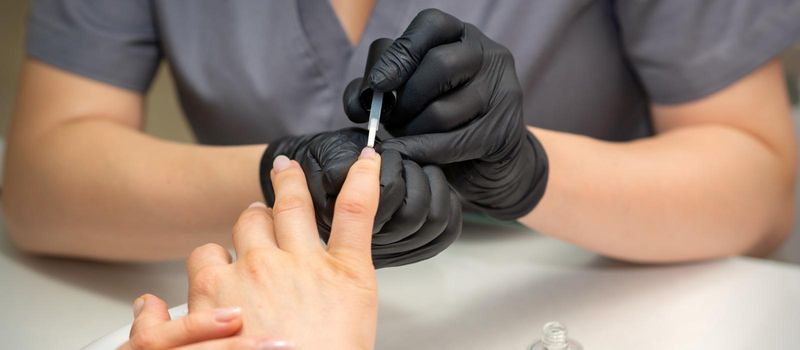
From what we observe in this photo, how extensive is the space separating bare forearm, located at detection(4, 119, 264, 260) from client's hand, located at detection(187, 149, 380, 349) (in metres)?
0.23

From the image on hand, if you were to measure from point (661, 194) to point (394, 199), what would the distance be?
33cm

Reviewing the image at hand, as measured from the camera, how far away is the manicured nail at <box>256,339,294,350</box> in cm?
40

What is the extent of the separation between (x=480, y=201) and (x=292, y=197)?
159 mm

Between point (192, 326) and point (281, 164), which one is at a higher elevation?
point (281, 164)

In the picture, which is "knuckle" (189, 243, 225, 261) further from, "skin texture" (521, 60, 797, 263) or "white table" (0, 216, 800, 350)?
"skin texture" (521, 60, 797, 263)

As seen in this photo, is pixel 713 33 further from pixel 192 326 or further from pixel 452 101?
pixel 192 326

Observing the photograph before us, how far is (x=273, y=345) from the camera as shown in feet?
1.32

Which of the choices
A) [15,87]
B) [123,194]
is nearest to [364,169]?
[123,194]

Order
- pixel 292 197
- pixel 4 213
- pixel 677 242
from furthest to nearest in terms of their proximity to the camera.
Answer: pixel 4 213, pixel 677 242, pixel 292 197

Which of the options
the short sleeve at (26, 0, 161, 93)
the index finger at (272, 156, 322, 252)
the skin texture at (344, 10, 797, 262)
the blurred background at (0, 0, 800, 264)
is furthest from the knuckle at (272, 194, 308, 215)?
the blurred background at (0, 0, 800, 264)

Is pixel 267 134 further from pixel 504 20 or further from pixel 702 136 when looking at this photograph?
pixel 702 136

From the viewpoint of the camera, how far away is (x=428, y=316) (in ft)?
1.99

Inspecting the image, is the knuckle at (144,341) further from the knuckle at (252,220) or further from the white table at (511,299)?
the white table at (511,299)

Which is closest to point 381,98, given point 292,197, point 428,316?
point 292,197
